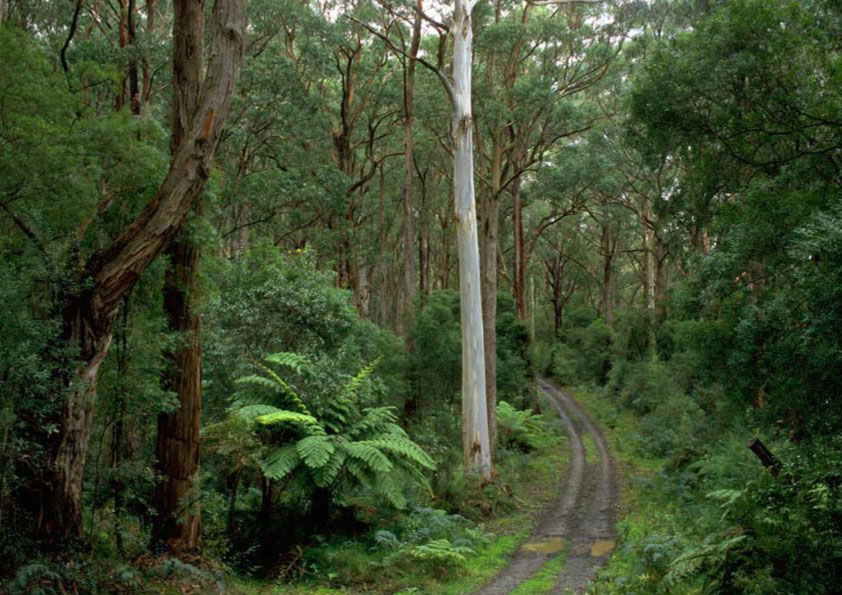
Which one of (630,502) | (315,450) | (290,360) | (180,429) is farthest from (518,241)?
(180,429)

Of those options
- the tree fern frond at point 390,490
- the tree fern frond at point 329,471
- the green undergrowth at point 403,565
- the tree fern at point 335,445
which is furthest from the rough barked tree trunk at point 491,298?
the tree fern frond at point 329,471

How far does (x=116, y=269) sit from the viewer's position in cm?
677

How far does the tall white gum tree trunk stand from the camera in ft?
51.3

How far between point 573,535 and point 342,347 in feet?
19.2

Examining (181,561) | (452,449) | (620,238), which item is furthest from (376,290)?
→ (181,561)

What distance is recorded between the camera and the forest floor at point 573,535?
966cm

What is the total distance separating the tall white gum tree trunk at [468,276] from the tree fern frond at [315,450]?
20.7 ft

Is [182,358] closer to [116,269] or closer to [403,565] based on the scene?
[116,269]

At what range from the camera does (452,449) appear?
50.6 ft

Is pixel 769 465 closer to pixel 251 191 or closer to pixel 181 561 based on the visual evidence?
pixel 181 561

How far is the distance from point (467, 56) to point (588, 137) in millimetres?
14578

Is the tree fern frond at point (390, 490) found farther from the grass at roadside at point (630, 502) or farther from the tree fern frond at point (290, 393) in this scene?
the grass at roadside at point (630, 502)

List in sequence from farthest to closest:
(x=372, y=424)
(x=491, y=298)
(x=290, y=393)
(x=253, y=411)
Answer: (x=491, y=298)
(x=372, y=424)
(x=290, y=393)
(x=253, y=411)

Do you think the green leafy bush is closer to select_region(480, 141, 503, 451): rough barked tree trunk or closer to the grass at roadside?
select_region(480, 141, 503, 451): rough barked tree trunk
